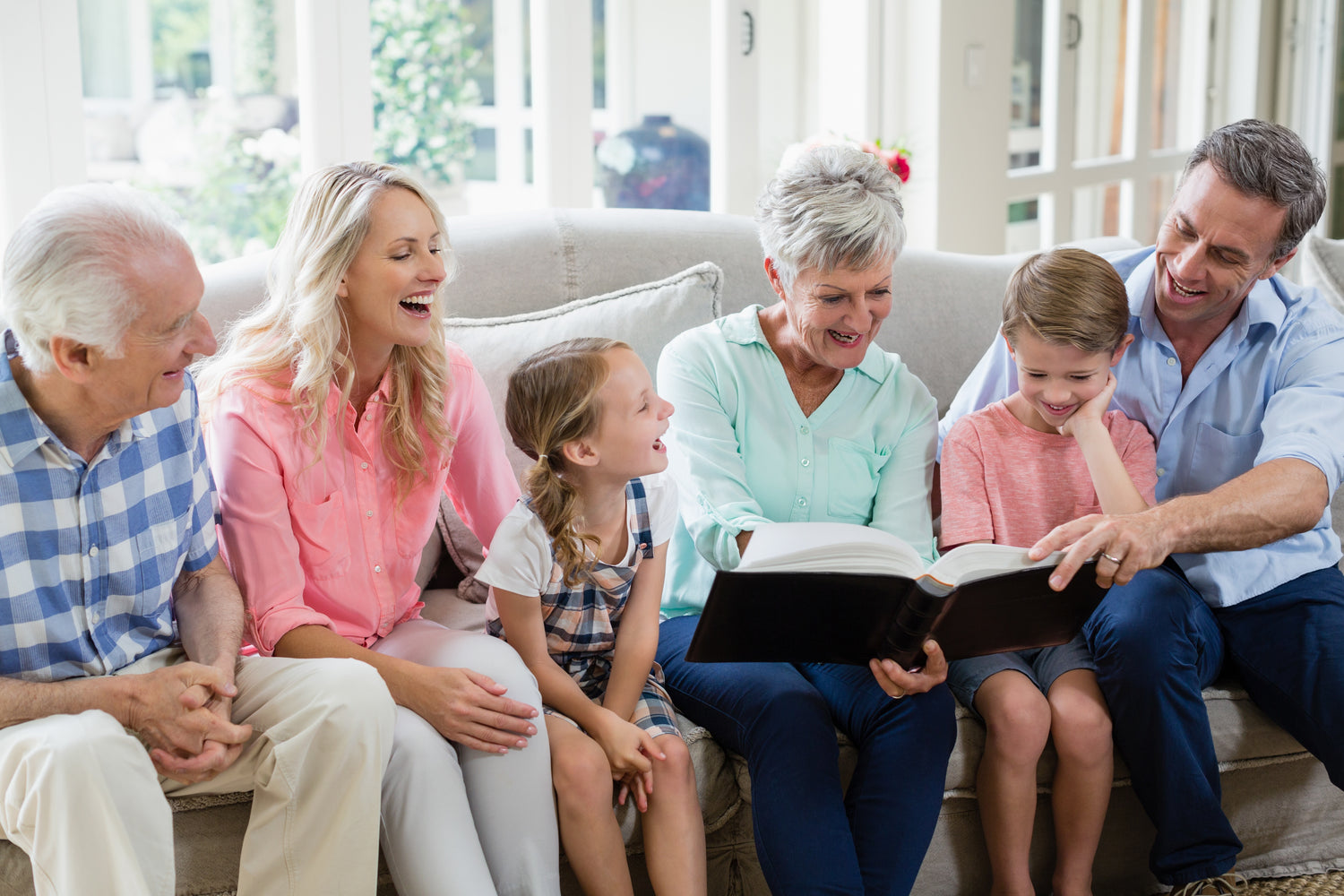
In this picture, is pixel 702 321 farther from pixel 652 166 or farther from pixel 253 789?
pixel 652 166

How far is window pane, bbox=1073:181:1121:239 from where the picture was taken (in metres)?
5.08

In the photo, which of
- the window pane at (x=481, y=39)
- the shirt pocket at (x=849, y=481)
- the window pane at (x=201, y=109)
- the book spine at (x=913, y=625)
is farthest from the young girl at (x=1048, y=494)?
the window pane at (x=481, y=39)

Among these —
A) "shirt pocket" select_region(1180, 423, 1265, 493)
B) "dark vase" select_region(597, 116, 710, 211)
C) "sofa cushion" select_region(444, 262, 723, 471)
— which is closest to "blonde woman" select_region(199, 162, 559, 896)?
"sofa cushion" select_region(444, 262, 723, 471)

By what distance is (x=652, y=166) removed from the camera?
14.2 ft

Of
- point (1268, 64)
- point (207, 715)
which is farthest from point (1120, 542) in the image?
point (1268, 64)

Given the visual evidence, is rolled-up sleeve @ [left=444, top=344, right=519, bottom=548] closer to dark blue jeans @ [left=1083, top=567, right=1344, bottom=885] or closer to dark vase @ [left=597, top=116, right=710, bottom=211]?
dark blue jeans @ [left=1083, top=567, right=1344, bottom=885]

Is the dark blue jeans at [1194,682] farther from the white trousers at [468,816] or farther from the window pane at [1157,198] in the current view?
the window pane at [1157,198]

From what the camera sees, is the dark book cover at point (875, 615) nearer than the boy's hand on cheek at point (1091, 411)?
Yes

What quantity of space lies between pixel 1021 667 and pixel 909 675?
0.27 metres

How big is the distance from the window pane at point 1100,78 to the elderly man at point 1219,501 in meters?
3.07

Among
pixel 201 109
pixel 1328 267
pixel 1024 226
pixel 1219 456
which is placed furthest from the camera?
pixel 1024 226

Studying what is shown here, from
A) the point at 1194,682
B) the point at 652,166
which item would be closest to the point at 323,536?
the point at 1194,682

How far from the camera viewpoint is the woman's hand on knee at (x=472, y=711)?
54.7 inches

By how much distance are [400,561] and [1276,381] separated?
1347mm
